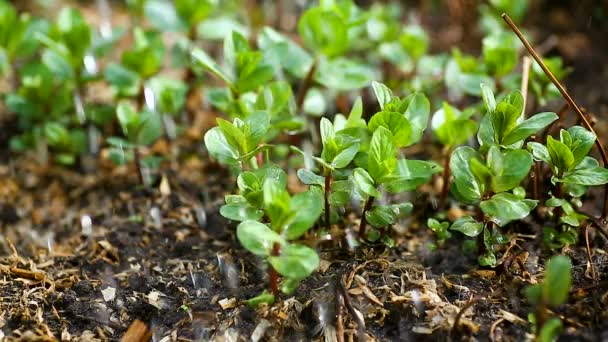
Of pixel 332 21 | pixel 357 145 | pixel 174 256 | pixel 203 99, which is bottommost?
pixel 174 256

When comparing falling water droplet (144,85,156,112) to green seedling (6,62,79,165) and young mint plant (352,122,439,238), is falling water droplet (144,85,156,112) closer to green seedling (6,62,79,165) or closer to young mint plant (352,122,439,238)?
green seedling (6,62,79,165)

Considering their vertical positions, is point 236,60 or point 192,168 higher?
point 236,60

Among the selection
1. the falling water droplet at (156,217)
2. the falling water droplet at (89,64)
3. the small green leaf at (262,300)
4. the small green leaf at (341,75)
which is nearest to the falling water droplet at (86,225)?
the falling water droplet at (156,217)

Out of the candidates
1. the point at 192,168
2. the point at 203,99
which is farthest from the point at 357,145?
the point at 203,99

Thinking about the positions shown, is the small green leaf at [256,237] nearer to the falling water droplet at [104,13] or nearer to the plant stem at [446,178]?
the plant stem at [446,178]

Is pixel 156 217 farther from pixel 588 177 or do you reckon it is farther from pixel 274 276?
pixel 588 177

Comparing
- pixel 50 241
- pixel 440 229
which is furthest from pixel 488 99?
pixel 50 241

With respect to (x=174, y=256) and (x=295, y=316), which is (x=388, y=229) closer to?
(x=295, y=316)
